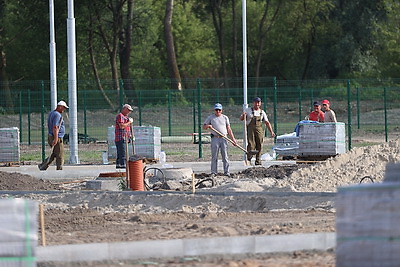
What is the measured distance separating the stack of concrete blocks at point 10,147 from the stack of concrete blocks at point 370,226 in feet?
62.1

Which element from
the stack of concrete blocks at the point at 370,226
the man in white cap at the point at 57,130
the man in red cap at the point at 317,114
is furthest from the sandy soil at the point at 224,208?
the man in red cap at the point at 317,114

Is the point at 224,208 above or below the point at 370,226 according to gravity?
below

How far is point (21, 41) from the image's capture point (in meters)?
59.8

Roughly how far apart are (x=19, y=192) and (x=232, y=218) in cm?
487

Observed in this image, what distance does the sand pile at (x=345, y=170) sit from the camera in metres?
17.8

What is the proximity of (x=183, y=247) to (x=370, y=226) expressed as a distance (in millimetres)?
2881

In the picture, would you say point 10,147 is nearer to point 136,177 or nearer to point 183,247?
point 136,177

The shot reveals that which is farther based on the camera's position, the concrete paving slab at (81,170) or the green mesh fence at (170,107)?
the green mesh fence at (170,107)

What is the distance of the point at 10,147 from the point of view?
86.6 feet

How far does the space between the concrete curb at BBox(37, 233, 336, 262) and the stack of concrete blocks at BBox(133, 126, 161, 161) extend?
47.9 ft

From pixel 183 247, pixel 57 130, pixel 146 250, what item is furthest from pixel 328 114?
pixel 146 250

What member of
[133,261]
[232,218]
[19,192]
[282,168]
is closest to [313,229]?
[232,218]

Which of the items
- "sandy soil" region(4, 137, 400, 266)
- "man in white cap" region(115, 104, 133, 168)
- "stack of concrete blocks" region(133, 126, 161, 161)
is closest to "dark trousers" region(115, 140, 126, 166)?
"man in white cap" region(115, 104, 133, 168)

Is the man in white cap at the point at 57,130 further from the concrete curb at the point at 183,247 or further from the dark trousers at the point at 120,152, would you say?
the concrete curb at the point at 183,247
